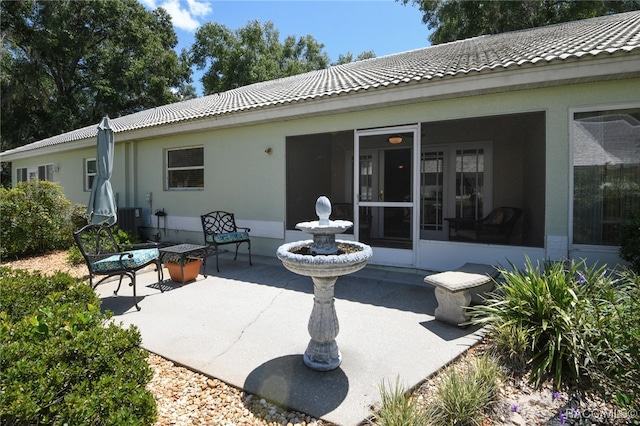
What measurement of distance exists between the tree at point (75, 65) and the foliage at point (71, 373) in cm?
2742

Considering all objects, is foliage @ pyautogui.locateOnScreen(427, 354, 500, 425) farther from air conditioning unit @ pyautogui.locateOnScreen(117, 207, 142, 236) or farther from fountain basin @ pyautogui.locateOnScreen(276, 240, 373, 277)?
air conditioning unit @ pyautogui.locateOnScreen(117, 207, 142, 236)

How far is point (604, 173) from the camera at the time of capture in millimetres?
5035

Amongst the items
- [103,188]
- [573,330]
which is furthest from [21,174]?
[573,330]

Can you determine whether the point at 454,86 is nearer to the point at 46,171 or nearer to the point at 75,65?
the point at 46,171

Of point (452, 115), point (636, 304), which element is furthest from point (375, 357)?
point (452, 115)

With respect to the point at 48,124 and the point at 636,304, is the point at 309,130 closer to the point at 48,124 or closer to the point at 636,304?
the point at 636,304

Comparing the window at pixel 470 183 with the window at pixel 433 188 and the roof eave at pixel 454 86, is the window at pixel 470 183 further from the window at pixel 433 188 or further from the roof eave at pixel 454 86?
the roof eave at pixel 454 86

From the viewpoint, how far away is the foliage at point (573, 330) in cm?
261

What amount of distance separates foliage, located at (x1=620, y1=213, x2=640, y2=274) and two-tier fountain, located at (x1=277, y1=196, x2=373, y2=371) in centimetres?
362

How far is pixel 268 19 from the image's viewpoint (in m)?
32.1

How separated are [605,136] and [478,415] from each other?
4.65m

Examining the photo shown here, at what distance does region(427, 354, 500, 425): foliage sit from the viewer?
2430 millimetres

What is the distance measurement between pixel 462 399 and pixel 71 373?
2514 millimetres

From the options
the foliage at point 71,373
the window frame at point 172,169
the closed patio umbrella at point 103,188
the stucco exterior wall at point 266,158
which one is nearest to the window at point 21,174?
the stucco exterior wall at point 266,158
